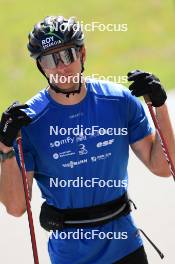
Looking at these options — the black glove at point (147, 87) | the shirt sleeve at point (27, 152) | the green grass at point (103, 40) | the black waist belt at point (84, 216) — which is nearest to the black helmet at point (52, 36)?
the black glove at point (147, 87)

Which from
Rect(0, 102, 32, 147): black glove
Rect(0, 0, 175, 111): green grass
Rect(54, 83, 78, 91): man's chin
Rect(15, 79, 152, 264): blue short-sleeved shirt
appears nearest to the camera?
Rect(0, 102, 32, 147): black glove

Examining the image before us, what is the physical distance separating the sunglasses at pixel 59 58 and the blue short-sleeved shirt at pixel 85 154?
222mm

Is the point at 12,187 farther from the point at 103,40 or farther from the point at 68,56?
the point at 103,40

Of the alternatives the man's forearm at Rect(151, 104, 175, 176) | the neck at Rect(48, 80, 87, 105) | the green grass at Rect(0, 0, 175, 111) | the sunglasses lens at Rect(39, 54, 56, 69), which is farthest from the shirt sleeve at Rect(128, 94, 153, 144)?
the green grass at Rect(0, 0, 175, 111)

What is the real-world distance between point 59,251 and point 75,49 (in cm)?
126

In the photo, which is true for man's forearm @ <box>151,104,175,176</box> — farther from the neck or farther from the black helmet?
the black helmet

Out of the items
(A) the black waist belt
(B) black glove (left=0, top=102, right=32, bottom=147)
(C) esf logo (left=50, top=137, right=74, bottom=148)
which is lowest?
(A) the black waist belt

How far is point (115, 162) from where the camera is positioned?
16.0ft

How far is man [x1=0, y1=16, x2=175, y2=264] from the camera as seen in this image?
477 centimetres

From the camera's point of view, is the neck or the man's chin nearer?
the man's chin

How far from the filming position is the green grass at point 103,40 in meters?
14.4

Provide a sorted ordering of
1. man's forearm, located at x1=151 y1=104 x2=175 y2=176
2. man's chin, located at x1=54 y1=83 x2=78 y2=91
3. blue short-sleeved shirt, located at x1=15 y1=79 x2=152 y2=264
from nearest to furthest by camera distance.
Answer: man's chin, located at x1=54 y1=83 x2=78 y2=91 < blue short-sleeved shirt, located at x1=15 y1=79 x2=152 y2=264 < man's forearm, located at x1=151 y1=104 x2=175 y2=176

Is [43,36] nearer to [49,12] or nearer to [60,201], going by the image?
[60,201]

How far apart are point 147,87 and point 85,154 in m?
0.56
